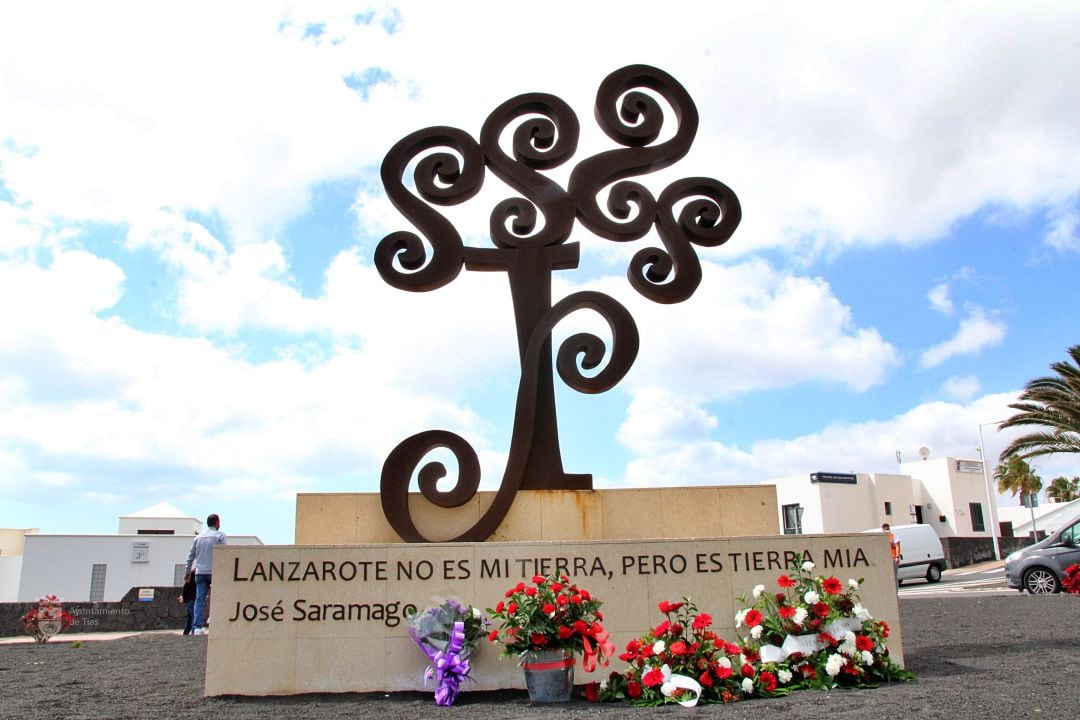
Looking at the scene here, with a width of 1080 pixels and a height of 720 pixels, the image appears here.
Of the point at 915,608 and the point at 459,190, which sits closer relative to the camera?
the point at 459,190

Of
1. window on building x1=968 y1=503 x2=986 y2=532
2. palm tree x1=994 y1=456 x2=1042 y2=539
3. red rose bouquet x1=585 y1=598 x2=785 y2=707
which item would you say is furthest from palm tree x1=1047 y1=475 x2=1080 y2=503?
red rose bouquet x1=585 y1=598 x2=785 y2=707

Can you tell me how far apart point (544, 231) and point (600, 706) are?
5.18 meters

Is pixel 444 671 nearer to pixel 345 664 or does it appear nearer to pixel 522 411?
pixel 345 664

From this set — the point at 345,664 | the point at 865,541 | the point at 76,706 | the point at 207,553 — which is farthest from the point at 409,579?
the point at 207,553

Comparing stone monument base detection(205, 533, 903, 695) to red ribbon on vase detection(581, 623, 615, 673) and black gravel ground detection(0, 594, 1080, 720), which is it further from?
red ribbon on vase detection(581, 623, 615, 673)

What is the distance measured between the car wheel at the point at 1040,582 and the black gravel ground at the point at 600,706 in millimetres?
7044

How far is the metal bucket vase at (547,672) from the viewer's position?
678 centimetres

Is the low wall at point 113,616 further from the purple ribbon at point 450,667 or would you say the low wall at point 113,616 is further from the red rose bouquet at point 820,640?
the red rose bouquet at point 820,640

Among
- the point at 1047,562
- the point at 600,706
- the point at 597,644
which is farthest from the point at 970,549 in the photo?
the point at 600,706

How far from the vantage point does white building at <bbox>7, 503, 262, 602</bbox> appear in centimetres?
2695

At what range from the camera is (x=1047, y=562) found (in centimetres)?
1702

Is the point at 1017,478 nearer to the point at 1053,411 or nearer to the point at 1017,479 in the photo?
the point at 1017,479

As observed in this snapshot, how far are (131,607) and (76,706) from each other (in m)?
10.0

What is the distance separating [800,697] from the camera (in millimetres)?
6414
